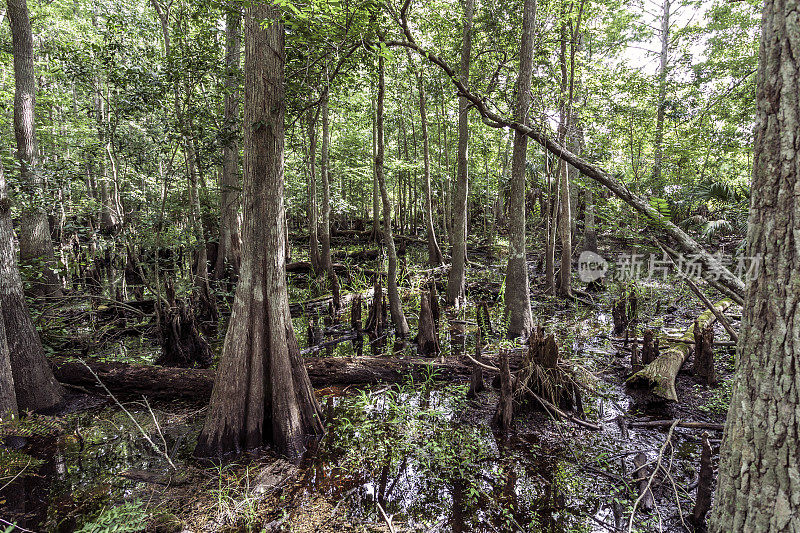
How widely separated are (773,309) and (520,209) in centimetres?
508

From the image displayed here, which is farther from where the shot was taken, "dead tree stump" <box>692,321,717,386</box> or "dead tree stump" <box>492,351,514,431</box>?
"dead tree stump" <box>692,321,717,386</box>

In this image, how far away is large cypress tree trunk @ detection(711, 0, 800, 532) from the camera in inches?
60.1

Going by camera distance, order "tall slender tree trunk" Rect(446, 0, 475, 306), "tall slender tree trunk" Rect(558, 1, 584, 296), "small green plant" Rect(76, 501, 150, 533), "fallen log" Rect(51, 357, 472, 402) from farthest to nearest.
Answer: "tall slender tree trunk" Rect(446, 0, 475, 306) → "tall slender tree trunk" Rect(558, 1, 584, 296) → "fallen log" Rect(51, 357, 472, 402) → "small green plant" Rect(76, 501, 150, 533)

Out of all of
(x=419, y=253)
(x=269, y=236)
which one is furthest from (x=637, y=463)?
(x=419, y=253)

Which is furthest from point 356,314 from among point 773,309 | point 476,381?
point 773,309

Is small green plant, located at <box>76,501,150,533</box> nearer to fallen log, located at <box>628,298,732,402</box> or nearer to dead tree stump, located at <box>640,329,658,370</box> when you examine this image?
fallen log, located at <box>628,298,732,402</box>

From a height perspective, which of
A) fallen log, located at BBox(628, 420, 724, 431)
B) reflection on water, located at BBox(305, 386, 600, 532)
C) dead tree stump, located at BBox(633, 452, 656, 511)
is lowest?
reflection on water, located at BBox(305, 386, 600, 532)

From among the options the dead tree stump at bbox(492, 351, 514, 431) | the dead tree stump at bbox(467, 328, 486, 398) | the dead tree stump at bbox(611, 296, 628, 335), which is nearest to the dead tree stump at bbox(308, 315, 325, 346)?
the dead tree stump at bbox(467, 328, 486, 398)

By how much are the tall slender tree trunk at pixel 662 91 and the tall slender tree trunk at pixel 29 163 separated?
506 inches

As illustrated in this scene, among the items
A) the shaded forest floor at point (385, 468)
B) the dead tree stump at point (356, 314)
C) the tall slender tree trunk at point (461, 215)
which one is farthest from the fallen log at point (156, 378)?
the tall slender tree trunk at point (461, 215)

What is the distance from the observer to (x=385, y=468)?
11.9ft

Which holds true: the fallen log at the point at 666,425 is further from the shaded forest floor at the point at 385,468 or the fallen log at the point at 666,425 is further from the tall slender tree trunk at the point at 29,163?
the tall slender tree trunk at the point at 29,163

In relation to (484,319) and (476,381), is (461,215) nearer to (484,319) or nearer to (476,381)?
(484,319)

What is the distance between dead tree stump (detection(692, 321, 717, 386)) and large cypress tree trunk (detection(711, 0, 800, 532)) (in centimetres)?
416
